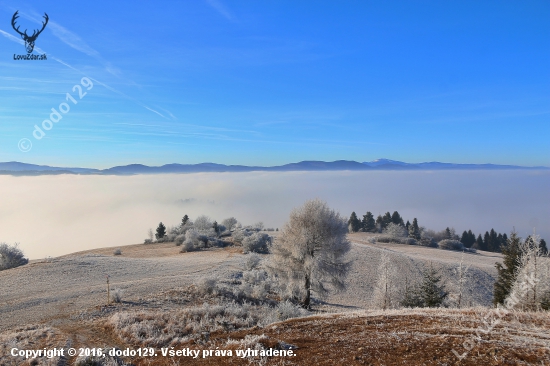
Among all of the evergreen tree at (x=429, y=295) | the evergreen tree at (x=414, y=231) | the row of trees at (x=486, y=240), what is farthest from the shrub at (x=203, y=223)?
the row of trees at (x=486, y=240)

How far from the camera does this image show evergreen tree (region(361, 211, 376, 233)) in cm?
10510

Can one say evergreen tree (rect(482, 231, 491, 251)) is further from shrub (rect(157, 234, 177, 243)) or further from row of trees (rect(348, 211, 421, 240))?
shrub (rect(157, 234, 177, 243))

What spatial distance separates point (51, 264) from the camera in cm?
3250

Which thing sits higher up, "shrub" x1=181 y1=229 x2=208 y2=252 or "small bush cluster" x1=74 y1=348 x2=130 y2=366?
"small bush cluster" x1=74 y1=348 x2=130 y2=366

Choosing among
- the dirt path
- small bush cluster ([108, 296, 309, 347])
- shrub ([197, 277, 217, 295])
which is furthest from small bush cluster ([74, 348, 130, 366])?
shrub ([197, 277, 217, 295])

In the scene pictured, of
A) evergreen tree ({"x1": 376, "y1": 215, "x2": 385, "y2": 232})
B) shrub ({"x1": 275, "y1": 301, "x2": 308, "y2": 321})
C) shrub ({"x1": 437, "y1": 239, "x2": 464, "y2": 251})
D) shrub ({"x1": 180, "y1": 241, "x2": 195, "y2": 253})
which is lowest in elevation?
shrub ({"x1": 437, "y1": 239, "x2": 464, "y2": 251})

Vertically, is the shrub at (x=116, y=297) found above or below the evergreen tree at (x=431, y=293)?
above

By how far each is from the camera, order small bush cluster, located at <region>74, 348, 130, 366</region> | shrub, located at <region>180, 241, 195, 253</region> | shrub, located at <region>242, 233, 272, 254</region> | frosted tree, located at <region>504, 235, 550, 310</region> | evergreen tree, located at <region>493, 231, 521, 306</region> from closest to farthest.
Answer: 1. small bush cluster, located at <region>74, 348, 130, 366</region>
2. frosted tree, located at <region>504, 235, 550, 310</region>
3. evergreen tree, located at <region>493, 231, 521, 306</region>
4. shrub, located at <region>242, 233, 272, 254</region>
5. shrub, located at <region>180, 241, 195, 253</region>

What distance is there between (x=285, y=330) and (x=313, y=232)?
44.3 feet

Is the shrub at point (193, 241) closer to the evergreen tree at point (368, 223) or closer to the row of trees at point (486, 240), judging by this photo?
the evergreen tree at point (368, 223)

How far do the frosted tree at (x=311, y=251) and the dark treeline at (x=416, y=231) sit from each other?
71917 mm

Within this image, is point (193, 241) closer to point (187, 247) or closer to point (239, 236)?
point (187, 247)

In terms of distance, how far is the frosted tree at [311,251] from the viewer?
26.4 m

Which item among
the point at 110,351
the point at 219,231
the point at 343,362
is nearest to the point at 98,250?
the point at 219,231
